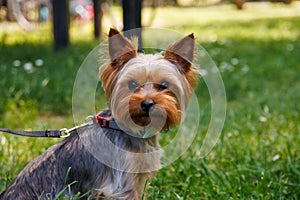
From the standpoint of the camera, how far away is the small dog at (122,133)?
3.44 m

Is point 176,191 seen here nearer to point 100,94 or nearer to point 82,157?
point 82,157

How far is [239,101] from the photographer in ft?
25.6

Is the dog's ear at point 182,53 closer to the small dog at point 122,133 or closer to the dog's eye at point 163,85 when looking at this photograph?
the small dog at point 122,133

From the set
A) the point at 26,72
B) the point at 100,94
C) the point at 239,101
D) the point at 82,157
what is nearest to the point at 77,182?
the point at 82,157

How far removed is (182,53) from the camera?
3566 mm

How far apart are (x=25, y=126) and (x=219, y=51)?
649cm

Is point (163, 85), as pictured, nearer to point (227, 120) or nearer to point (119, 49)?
point (119, 49)

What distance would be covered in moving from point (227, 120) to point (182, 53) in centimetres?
288

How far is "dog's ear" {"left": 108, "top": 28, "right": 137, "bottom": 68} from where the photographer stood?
3.44 metres

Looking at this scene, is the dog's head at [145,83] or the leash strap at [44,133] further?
the leash strap at [44,133]

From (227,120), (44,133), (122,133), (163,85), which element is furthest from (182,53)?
(227,120)

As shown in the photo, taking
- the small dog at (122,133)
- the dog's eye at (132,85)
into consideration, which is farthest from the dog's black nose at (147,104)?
the dog's eye at (132,85)

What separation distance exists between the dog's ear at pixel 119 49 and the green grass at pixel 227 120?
3.93ft

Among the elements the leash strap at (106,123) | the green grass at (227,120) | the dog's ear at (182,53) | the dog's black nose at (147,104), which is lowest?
the green grass at (227,120)
